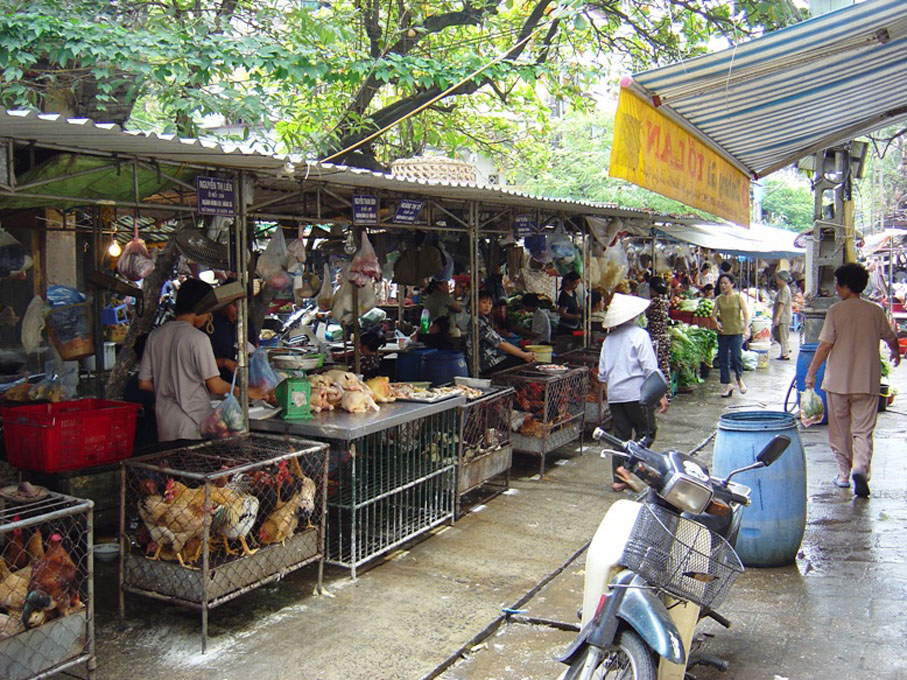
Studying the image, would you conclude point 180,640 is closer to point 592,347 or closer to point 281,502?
point 281,502

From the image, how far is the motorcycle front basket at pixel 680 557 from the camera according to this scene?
315 centimetres

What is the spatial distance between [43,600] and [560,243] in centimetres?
811

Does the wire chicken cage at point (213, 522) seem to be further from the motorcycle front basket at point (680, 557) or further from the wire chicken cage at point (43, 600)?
the motorcycle front basket at point (680, 557)

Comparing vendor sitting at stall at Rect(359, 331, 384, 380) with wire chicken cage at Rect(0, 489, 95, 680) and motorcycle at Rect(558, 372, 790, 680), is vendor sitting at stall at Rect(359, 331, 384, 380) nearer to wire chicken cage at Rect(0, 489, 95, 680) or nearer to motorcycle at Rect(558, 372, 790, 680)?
wire chicken cage at Rect(0, 489, 95, 680)

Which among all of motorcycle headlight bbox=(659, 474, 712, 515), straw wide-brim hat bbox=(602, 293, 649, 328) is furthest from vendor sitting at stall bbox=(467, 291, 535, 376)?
motorcycle headlight bbox=(659, 474, 712, 515)

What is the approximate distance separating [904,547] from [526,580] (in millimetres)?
2808

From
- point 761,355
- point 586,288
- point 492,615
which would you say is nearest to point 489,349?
point 586,288

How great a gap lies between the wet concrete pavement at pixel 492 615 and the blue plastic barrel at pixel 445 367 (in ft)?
5.91

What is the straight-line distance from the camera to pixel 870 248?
2166 centimetres

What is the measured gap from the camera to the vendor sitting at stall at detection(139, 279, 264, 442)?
5465 millimetres

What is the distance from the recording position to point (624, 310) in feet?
23.7

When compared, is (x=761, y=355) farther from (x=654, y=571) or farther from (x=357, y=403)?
(x=654, y=571)

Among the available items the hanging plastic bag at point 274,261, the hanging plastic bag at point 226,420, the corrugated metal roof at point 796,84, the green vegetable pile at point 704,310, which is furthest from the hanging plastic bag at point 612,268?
the hanging plastic bag at point 226,420

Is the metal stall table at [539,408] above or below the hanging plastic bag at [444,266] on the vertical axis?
below
